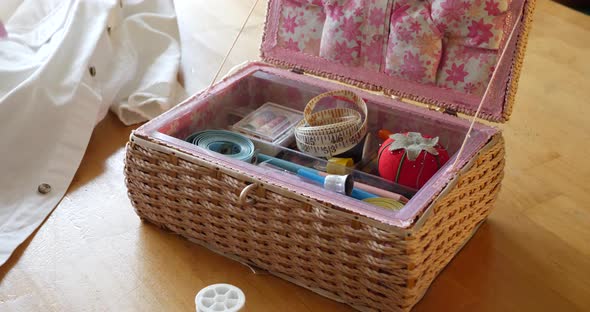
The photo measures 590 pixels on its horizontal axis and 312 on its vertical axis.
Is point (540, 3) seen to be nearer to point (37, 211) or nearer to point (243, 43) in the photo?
point (243, 43)

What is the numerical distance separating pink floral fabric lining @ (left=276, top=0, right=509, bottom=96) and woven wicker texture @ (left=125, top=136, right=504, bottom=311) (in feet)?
0.47

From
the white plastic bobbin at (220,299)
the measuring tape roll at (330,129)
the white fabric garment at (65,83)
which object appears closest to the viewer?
the white plastic bobbin at (220,299)

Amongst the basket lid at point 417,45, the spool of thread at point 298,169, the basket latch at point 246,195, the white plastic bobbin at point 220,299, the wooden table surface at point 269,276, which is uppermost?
the basket lid at point 417,45

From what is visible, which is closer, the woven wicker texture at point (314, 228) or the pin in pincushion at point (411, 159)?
the woven wicker texture at point (314, 228)

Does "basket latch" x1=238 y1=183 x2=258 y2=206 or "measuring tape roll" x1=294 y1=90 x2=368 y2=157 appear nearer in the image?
"basket latch" x1=238 y1=183 x2=258 y2=206

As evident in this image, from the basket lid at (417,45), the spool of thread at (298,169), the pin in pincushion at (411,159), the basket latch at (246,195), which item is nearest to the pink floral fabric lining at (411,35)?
the basket lid at (417,45)

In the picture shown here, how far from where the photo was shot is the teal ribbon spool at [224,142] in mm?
1241

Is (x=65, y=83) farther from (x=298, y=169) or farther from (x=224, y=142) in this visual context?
(x=298, y=169)

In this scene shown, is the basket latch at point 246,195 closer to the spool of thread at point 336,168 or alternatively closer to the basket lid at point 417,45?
the spool of thread at point 336,168

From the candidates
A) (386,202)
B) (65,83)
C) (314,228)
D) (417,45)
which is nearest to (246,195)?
(314,228)

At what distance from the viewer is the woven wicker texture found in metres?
1.01

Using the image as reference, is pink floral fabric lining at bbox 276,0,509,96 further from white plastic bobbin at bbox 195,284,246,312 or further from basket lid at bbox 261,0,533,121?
white plastic bobbin at bbox 195,284,246,312

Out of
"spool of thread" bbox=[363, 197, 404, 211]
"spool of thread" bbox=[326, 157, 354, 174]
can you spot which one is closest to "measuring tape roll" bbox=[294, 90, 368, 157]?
"spool of thread" bbox=[326, 157, 354, 174]

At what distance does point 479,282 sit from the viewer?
1.16 meters
